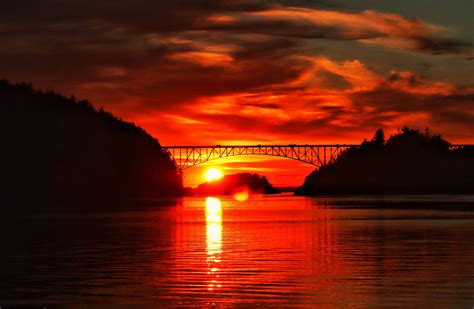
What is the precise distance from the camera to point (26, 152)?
7515 inches

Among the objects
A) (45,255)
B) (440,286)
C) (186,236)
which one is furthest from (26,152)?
(440,286)

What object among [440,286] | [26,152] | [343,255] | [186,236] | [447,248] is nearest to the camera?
[440,286]

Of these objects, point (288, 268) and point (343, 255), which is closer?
point (288, 268)

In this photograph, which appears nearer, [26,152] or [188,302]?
[188,302]

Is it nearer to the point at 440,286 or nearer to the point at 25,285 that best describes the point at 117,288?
the point at 25,285

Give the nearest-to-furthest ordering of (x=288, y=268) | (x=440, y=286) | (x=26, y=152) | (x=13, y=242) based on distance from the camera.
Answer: (x=440, y=286)
(x=288, y=268)
(x=13, y=242)
(x=26, y=152)

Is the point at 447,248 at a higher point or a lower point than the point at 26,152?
lower

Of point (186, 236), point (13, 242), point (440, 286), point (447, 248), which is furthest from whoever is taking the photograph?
point (186, 236)

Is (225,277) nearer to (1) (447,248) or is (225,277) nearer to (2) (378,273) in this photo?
(2) (378,273)

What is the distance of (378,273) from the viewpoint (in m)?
26.3

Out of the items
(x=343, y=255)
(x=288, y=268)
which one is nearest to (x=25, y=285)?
(x=288, y=268)

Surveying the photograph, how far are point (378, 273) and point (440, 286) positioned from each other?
11.7 feet

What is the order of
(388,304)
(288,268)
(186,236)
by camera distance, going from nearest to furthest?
(388,304) → (288,268) → (186,236)

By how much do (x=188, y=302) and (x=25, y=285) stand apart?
18.6 feet
